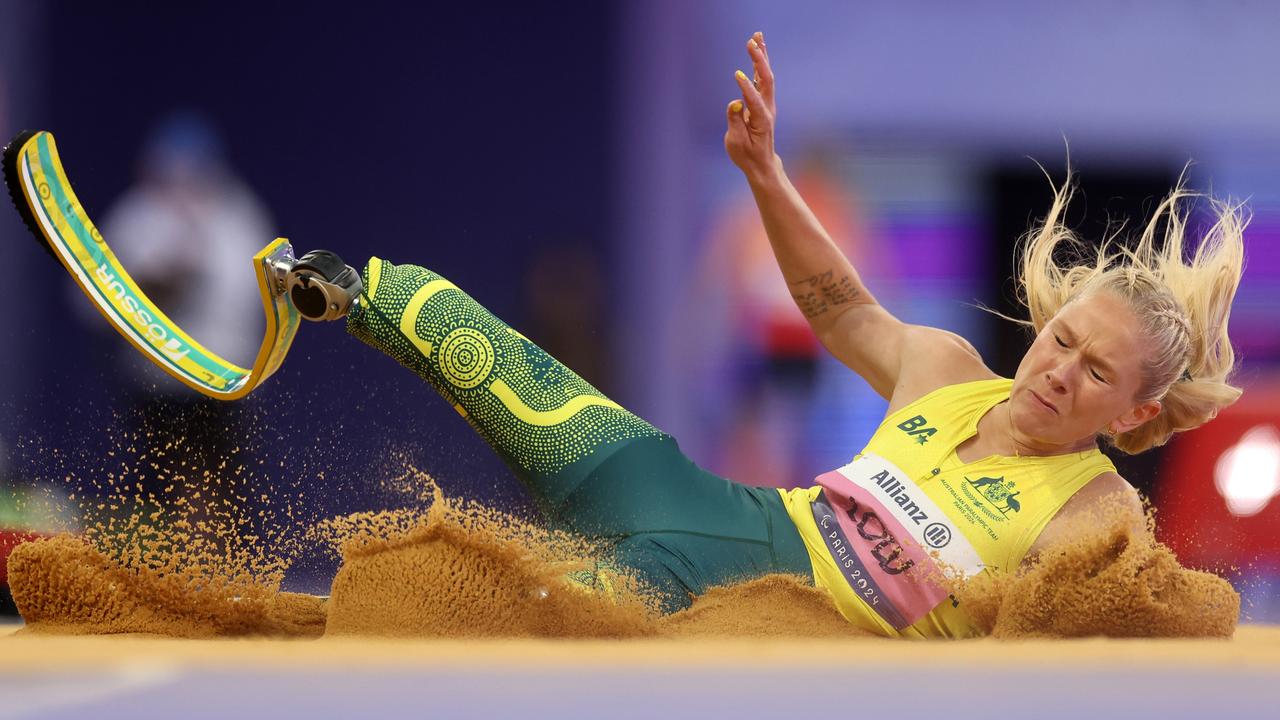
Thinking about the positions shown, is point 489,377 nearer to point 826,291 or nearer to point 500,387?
point 500,387

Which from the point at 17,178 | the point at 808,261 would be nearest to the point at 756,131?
the point at 808,261

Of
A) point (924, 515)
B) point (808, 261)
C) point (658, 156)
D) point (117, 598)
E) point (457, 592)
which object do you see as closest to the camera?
point (457, 592)

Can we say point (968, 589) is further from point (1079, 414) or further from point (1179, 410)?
point (1179, 410)

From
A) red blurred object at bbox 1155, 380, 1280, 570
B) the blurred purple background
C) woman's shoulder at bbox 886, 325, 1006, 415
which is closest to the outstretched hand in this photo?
woman's shoulder at bbox 886, 325, 1006, 415

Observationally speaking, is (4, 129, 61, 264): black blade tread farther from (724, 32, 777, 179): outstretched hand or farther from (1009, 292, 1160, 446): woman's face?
(1009, 292, 1160, 446): woman's face

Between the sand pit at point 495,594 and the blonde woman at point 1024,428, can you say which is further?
the blonde woman at point 1024,428

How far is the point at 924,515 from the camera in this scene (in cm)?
216

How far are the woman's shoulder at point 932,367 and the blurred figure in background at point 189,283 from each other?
2.12 meters

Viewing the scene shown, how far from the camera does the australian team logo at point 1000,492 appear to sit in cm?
214

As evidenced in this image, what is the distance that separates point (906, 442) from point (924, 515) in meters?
0.18

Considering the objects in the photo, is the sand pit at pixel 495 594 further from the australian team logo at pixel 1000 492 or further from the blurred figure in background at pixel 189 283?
the blurred figure in background at pixel 189 283

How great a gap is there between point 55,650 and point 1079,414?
1571 millimetres

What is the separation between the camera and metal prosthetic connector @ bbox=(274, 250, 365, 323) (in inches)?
88.3

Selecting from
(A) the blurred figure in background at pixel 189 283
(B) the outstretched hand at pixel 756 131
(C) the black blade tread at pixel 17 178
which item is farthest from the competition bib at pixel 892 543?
(A) the blurred figure in background at pixel 189 283
